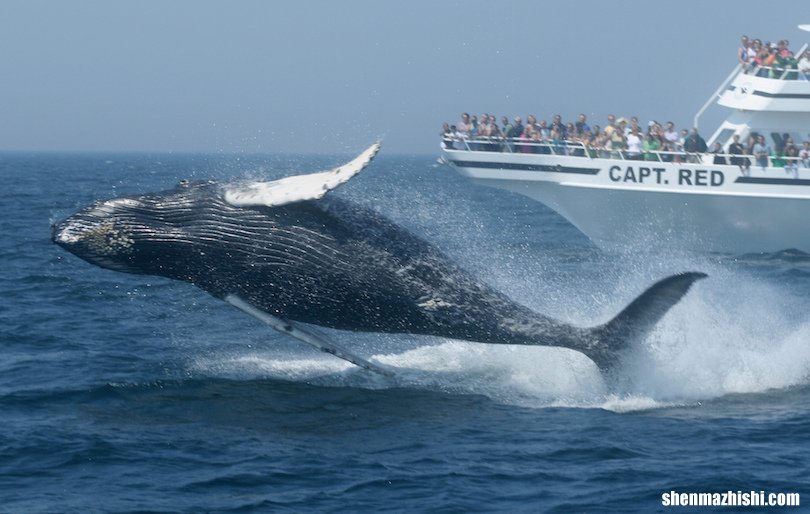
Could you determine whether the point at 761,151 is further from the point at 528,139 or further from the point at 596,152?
the point at 528,139

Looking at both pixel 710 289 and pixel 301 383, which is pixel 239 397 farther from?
pixel 710 289

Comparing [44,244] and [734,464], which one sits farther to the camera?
[44,244]

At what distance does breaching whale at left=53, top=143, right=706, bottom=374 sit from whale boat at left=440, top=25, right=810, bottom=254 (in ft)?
53.8

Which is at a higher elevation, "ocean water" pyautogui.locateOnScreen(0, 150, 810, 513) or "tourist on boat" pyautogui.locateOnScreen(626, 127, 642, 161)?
"tourist on boat" pyautogui.locateOnScreen(626, 127, 642, 161)

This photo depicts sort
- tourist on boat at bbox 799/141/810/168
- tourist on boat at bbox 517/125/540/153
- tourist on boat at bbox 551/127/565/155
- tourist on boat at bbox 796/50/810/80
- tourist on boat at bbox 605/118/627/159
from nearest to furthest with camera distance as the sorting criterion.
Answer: tourist on boat at bbox 799/141/810/168 → tourist on boat at bbox 796/50/810/80 → tourist on boat at bbox 605/118/627/159 → tourist on boat at bbox 551/127/565/155 → tourist on boat at bbox 517/125/540/153

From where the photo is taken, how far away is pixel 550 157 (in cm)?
2995

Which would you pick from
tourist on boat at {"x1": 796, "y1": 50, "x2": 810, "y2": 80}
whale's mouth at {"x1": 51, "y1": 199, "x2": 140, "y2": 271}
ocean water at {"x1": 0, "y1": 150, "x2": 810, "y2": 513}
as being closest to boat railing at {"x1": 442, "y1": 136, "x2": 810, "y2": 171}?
tourist on boat at {"x1": 796, "y1": 50, "x2": 810, "y2": 80}

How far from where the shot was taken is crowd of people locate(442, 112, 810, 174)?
28.3 meters

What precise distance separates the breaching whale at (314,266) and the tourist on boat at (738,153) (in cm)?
1640

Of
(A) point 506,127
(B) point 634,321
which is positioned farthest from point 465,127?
(B) point 634,321

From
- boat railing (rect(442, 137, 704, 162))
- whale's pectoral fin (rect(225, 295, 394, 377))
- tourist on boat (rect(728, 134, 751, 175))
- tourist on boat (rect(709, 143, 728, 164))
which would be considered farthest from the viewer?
boat railing (rect(442, 137, 704, 162))

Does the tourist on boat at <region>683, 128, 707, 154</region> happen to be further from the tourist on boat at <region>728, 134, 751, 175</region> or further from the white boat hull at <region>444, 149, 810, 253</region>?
the tourist on boat at <region>728, 134, 751, 175</region>

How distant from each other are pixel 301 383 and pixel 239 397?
1.00 m

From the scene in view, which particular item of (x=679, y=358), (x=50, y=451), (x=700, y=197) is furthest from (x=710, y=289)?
(x=50, y=451)
